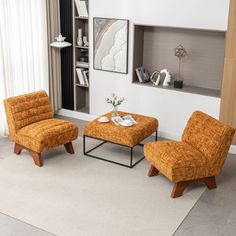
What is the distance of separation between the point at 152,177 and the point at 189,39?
1.95m

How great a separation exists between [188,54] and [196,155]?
1.81 metres

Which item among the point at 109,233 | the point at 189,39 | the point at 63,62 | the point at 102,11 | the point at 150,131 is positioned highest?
the point at 102,11

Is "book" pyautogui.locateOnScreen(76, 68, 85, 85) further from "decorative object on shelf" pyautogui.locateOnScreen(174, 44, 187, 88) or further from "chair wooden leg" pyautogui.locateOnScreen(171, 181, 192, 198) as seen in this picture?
"chair wooden leg" pyautogui.locateOnScreen(171, 181, 192, 198)

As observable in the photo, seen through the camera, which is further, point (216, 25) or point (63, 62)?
point (63, 62)

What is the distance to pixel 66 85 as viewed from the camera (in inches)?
240

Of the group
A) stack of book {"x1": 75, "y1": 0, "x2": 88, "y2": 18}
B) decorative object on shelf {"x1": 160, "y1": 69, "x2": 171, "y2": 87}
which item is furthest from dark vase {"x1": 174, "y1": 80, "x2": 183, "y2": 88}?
stack of book {"x1": 75, "y1": 0, "x2": 88, "y2": 18}

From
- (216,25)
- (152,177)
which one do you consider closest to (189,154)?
(152,177)

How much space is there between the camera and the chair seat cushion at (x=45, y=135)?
4363mm

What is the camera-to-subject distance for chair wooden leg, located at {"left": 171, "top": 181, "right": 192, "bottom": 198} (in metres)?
3.88

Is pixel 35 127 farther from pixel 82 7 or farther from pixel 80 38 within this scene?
pixel 82 7

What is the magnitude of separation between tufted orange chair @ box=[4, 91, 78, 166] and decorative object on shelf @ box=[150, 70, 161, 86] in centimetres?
135

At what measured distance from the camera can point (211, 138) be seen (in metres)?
3.92

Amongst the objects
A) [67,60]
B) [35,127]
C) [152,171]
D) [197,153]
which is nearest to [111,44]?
[67,60]

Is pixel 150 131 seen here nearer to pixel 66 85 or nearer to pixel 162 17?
pixel 162 17
